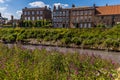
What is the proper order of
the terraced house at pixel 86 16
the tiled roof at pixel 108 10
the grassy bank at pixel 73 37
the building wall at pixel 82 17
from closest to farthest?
the grassy bank at pixel 73 37 → the tiled roof at pixel 108 10 → the terraced house at pixel 86 16 → the building wall at pixel 82 17

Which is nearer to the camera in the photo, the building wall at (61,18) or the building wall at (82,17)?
the building wall at (82,17)

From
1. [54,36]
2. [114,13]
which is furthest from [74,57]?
[114,13]

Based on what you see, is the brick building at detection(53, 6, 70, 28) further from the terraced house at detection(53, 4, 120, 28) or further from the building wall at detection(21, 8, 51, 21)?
the building wall at detection(21, 8, 51, 21)

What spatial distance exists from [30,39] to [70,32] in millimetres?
7472

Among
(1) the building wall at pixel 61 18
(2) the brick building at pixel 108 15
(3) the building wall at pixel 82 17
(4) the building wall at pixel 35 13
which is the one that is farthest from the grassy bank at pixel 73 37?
(4) the building wall at pixel 35 13

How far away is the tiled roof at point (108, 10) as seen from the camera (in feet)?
255

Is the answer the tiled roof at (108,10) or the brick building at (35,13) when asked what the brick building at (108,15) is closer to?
the tiled roof at (108,10)

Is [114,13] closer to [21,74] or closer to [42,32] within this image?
[42,32]

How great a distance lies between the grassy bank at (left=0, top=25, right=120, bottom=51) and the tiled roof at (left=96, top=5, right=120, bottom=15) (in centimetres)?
3522

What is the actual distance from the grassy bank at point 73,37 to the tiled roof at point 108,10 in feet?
116

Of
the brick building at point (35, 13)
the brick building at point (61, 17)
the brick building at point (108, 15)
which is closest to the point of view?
the brick building at point (108, 15)

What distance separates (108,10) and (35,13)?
30640mm

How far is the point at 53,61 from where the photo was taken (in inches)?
384

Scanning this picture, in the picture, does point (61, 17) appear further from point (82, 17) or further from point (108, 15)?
point (108, 15)
